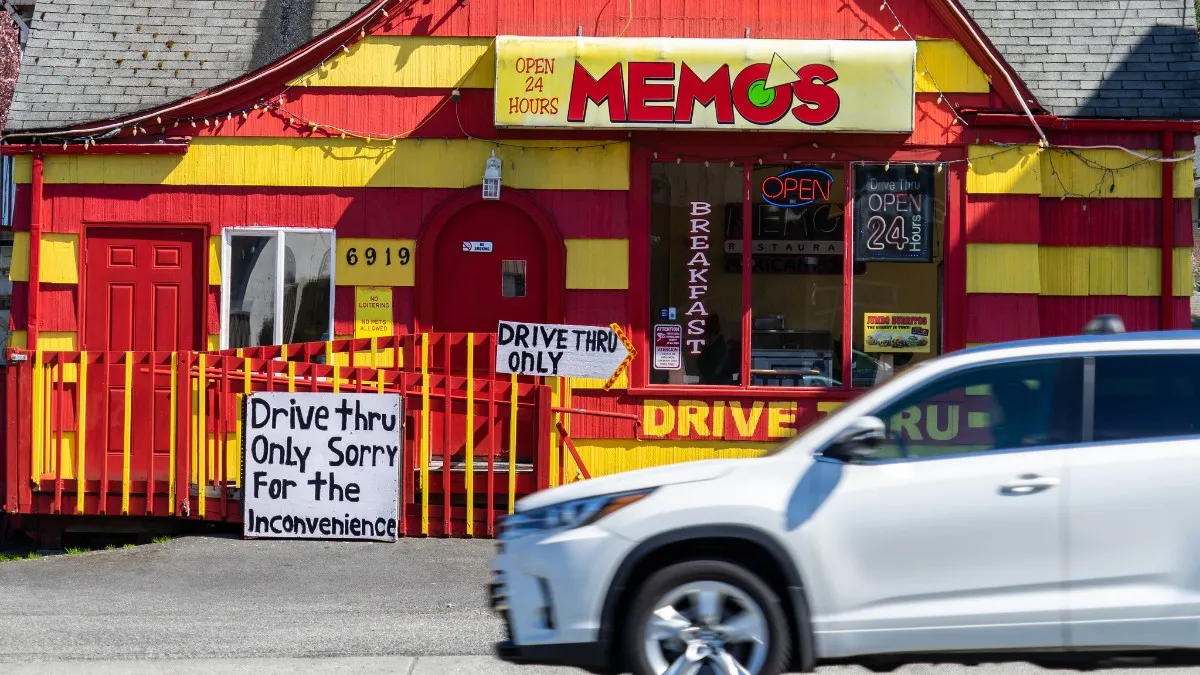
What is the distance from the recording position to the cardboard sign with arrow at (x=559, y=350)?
10445mm

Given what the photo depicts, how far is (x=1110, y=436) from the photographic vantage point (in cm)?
555

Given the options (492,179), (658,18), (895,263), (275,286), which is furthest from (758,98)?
(275,286)

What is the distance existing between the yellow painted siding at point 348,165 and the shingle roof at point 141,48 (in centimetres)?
48

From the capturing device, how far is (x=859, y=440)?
560 cm

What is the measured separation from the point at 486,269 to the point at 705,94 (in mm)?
2432

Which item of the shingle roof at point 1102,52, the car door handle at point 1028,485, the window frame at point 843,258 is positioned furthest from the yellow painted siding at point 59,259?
the car door handle at point 1028,485

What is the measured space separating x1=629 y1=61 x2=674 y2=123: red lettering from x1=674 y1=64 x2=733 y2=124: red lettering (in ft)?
0.30

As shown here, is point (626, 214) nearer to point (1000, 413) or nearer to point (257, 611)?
point (257, 611)

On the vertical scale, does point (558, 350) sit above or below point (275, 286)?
below

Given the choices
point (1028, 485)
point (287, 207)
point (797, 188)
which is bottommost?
point (1028, 485)

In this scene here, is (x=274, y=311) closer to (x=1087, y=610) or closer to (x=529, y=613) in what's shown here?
(x=529, y=613)

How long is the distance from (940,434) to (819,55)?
5.84 meters

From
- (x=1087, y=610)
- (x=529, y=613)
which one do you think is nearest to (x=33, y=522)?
(x=529, y=613)

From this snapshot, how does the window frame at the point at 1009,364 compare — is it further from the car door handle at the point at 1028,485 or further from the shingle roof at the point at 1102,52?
the shingle roof at the point at 1102,52
